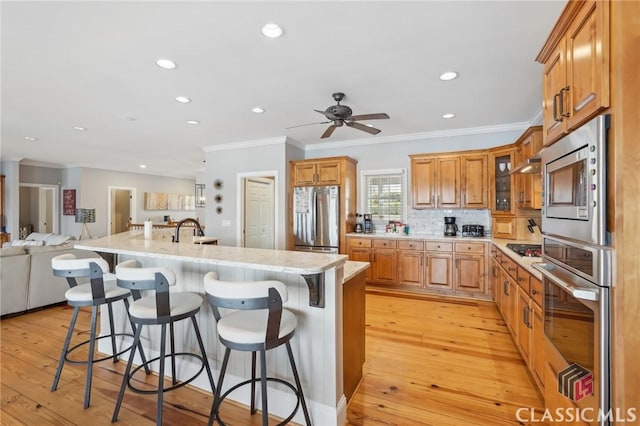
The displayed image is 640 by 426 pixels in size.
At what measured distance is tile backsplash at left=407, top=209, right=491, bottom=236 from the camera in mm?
4832

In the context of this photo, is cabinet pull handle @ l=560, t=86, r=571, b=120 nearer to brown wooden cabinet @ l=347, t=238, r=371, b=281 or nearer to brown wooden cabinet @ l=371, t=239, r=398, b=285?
brown wooden cabinet @ l=371, t=239, r=398, b=285

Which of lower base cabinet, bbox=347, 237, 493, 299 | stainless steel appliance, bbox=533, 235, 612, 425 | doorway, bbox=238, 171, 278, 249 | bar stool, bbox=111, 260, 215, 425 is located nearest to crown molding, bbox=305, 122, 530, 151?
doorway, bbox=238, 171, 278, 249

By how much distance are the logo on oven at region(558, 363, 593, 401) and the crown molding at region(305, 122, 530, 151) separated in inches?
162

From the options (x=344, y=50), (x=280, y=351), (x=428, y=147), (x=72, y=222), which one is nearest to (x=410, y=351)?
(x=280, y=351)

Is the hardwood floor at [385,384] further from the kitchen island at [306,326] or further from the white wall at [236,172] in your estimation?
the white wall at [236,172]

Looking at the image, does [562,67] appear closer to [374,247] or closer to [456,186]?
[456,186]

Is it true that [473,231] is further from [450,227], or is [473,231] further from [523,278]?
[523,278]

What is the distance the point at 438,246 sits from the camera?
4535 millimetres

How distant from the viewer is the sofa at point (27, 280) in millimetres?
3666

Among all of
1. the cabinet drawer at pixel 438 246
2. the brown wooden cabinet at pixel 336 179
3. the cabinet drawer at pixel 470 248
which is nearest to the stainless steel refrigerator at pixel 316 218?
the brown wooden cabinet at pixel 336 179

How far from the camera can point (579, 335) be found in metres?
1.27

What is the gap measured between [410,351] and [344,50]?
2.76 metres

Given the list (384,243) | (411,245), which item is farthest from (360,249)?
(411,245)

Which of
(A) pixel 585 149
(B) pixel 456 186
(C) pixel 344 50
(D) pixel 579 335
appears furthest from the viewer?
(B) pixel 456 186
